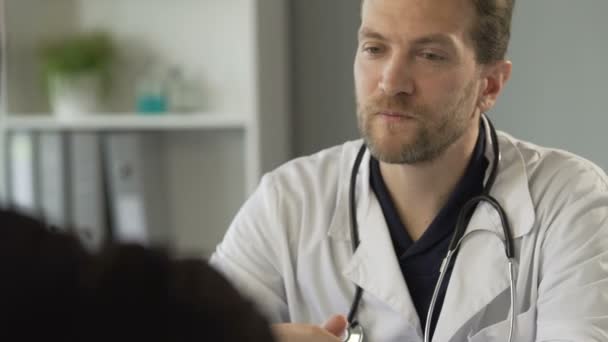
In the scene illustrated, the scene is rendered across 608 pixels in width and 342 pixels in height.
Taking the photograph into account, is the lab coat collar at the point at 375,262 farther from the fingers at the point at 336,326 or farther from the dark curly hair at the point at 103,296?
the dark curly hair at the point at 103,296

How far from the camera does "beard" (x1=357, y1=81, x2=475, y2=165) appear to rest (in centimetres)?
167

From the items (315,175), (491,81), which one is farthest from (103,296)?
(491,81)

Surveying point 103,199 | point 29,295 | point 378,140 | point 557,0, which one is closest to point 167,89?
point 103,199

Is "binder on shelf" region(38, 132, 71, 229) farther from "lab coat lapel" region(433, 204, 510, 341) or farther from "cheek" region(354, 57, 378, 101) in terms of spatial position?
"lab coat lapel" region(433, 204, 510, 341)

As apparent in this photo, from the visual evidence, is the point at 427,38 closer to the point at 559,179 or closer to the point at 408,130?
the point at 408,130

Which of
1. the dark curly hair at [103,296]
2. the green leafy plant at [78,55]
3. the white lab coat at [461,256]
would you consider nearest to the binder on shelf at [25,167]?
the green leafy plant at [78,55]

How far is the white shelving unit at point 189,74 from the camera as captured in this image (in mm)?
2885

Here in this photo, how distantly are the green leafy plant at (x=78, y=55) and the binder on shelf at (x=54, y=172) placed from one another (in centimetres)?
23

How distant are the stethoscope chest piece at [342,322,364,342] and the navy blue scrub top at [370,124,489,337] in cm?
11

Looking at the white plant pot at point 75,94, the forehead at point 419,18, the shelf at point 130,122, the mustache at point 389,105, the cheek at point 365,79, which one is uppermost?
the forehead at point 419,18

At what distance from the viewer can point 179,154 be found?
307cm

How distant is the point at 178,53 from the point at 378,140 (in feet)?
4.95

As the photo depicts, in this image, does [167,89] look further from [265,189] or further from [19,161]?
[265,189]

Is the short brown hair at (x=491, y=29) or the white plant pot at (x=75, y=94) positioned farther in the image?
the white plant pot at (x=75, y=94)
